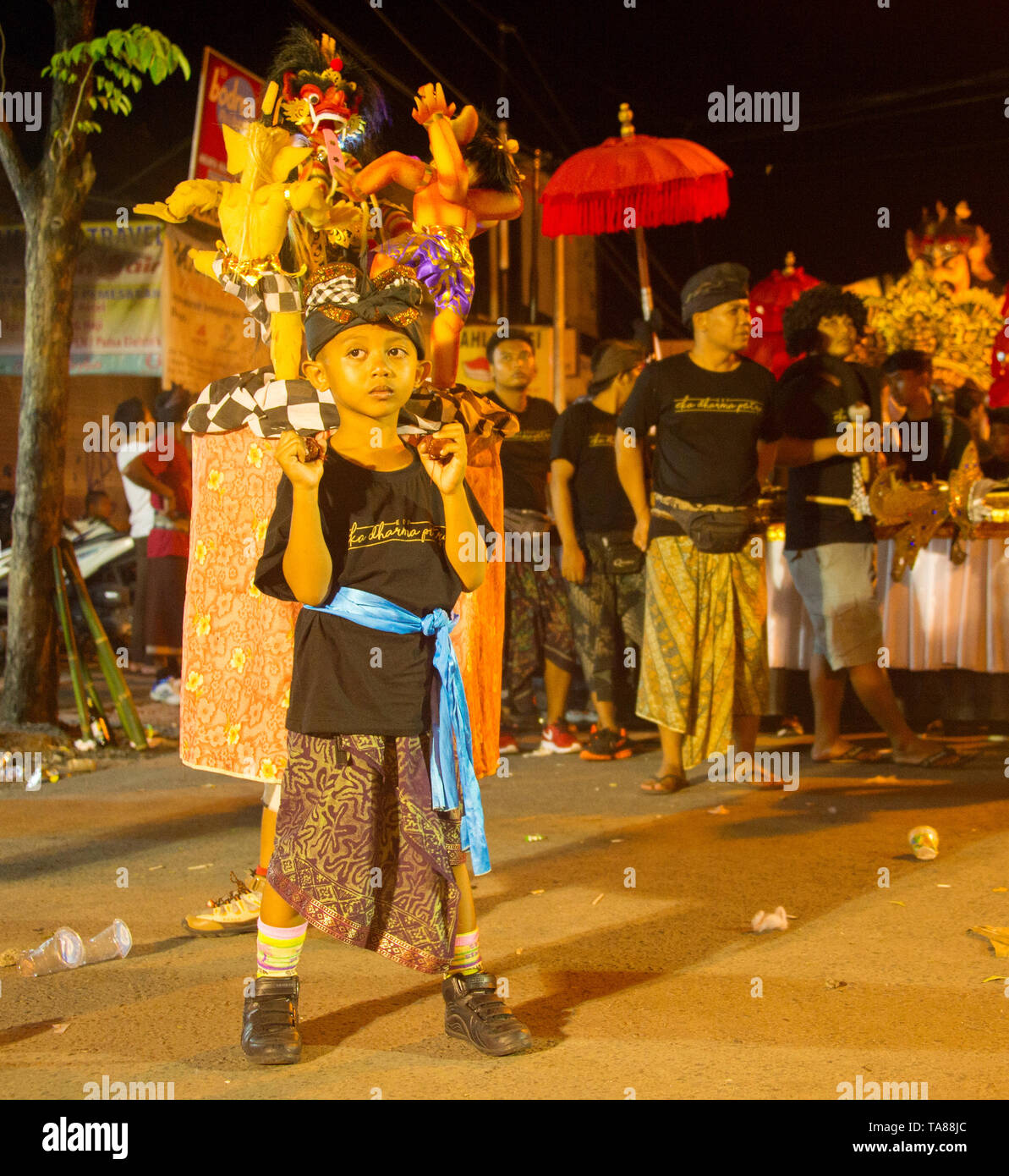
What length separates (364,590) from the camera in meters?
3.03

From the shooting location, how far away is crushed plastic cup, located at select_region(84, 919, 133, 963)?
12.4 ft

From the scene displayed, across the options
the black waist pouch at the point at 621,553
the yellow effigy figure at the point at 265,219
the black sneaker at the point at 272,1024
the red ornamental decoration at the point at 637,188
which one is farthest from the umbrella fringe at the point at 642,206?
the black sneaker at the point at 272,1024

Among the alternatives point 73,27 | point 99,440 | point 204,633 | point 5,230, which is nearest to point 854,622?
point 204,633

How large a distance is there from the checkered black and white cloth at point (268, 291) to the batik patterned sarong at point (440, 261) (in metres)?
0.31

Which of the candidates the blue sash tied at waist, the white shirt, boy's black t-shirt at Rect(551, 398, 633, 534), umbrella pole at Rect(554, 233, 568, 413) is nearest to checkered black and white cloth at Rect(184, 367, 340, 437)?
the blue sash tied at waist

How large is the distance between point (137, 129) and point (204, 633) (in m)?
13.5

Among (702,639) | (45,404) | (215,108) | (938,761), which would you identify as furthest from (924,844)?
(215,108)

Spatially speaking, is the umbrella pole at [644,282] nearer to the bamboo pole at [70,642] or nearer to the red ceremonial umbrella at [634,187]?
the red ceremonial umbrella at [634,187]

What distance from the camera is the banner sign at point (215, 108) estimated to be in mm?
11305

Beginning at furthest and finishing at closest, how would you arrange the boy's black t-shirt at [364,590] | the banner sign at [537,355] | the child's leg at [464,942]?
the banner sign at [537,355]
the child's leg at [464,942]
the boy's black t-shirt at [364,590]

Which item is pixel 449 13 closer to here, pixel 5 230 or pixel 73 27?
pixel 5 230

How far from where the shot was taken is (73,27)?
7477 mm

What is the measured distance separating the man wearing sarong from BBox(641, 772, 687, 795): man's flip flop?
0.01 meters

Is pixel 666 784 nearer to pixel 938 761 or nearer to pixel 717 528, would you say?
pixel 717 528
